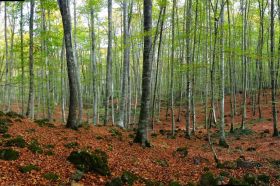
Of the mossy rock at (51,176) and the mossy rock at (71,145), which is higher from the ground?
the mossy rock at (71,145)

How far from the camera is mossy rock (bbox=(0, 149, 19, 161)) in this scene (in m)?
7.18

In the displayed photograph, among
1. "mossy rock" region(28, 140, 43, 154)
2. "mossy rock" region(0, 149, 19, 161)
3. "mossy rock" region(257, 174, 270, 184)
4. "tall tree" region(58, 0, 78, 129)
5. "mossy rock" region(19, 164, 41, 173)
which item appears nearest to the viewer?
"mossy rock" region(19, 164, 41, 173)

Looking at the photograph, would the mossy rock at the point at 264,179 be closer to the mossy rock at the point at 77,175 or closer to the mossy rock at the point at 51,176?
the mossy rock at the point at 77,175

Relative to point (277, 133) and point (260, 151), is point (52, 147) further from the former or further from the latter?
point (277, 133)

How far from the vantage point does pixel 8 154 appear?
732 centimetres

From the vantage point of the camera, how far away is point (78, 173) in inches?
273

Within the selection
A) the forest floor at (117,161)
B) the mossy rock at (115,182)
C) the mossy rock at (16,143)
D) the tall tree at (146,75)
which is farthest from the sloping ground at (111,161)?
the tall tree at (146,75)

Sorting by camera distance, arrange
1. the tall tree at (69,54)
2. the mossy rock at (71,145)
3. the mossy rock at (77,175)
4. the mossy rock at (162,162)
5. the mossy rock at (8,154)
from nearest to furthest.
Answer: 1. the mossy rock at (77,175)
2. the mossy rock at (8,154)
3. the mossy rock at (71,145)
4. the mossy rock at (162,162)
5. the tall tree at (69,54)

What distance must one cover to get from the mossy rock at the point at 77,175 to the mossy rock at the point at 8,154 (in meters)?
1.63

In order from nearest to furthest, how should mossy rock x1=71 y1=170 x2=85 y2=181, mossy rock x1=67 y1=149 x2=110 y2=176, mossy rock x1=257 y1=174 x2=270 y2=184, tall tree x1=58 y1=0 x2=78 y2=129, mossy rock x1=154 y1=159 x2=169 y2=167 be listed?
mossy rock x1=71 y1=170 x2=85 y2=181 < mossy rock x1=67 y1=149 x2=110 y2=176 < mossy rock x1=257 y1=174 x2=270 y2=184 < mossy rock x1=154 y1=159 x2=169 y2=167 < tall tree x1=58 y1=0 x2=78 y2=129

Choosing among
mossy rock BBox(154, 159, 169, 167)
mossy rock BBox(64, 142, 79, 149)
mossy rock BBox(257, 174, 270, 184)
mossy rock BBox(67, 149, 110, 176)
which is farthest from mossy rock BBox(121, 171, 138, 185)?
mossy rock BBox(257, 174, 270, 184)

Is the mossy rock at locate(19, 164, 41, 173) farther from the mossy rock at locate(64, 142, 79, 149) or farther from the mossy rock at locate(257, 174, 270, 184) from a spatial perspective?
the mossy rock at locate(257, 174, 270, 184)

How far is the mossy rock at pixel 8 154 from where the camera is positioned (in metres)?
7.18

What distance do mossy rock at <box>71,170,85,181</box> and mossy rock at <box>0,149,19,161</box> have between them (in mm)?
1629
